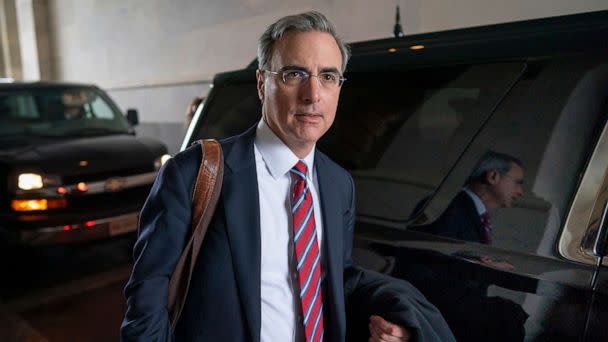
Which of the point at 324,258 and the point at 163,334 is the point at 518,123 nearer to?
the point at 324,258

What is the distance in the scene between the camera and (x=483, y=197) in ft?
4.48

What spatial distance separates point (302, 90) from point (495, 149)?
0.66 meters

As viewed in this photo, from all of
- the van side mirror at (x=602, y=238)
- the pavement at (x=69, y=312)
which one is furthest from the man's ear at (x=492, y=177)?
the pavement at (x=69, y=312)

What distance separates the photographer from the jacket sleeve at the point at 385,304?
1.13 m

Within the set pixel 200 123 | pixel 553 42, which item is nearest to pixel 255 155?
pixel 553 42

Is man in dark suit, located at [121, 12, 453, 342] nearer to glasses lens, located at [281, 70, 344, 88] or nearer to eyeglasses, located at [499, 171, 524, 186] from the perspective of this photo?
glasses lens, located at [281, 70, 344, 88]

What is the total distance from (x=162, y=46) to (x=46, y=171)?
5.21 metres

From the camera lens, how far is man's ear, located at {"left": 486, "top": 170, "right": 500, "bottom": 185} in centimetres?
136

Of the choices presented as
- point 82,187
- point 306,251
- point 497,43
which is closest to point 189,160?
point 306,251

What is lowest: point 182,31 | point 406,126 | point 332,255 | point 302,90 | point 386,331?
point 386,331

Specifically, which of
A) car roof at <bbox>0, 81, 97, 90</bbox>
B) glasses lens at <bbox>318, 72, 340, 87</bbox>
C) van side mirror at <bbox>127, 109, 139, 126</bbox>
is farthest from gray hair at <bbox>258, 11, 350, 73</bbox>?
car roof at <bbox>0, 81, 97, 90</bbox>

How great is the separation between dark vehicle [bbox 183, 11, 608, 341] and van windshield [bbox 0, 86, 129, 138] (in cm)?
394

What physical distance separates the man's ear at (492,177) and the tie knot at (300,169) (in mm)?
580

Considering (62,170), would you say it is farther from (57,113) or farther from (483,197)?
(483,197)
